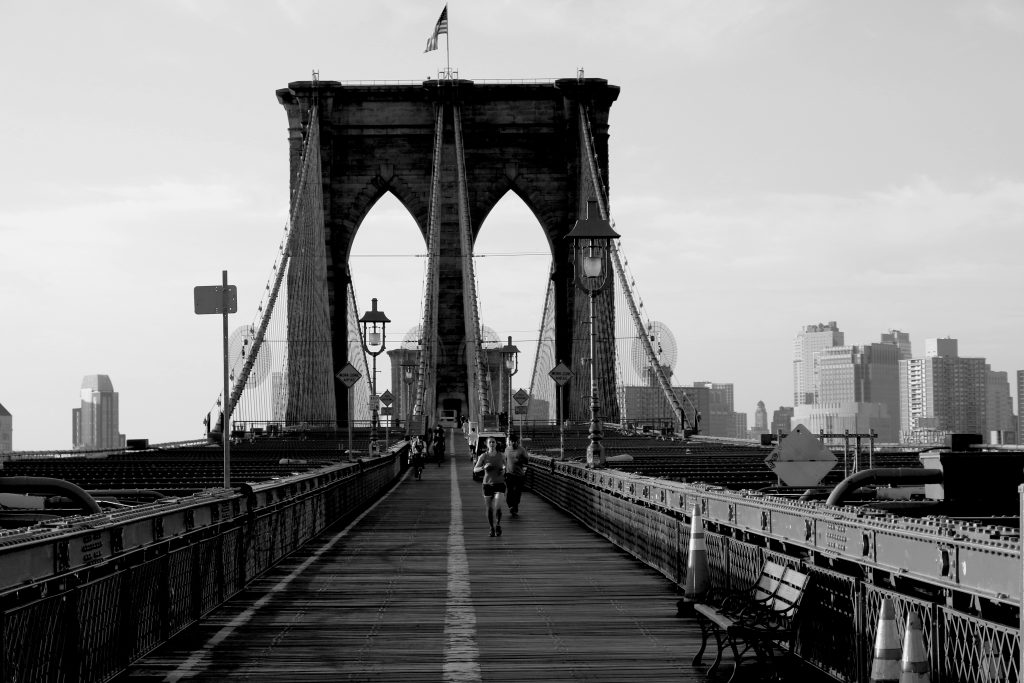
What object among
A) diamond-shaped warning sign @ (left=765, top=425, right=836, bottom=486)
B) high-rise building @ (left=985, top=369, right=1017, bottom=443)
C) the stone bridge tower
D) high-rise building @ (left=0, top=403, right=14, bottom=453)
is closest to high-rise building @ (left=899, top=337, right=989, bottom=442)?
high-rise building @ (left=985, top=369, right=1017, bottom=443)

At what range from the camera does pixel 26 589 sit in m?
8.47

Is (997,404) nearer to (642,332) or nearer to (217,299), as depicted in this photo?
(642,332)

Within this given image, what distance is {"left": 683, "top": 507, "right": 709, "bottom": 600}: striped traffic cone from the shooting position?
13023 mm

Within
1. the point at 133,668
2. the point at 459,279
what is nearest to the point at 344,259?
the point at 459,279

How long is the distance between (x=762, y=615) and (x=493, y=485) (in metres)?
13.3

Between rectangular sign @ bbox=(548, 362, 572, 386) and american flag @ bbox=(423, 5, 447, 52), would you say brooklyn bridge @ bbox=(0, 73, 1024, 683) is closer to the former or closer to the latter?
rectangular sign @ bbox=(548, 362, 572, 386)

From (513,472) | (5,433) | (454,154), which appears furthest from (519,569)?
(454,154)

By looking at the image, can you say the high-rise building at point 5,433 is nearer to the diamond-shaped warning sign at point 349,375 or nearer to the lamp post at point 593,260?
the diamond-shaped warning sign at point 349,375

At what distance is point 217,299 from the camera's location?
56.7ft

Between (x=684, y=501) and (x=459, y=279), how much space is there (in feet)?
249

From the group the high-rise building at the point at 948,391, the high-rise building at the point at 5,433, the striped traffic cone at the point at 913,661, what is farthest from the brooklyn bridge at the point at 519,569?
the high-rise building at the point at 948,391

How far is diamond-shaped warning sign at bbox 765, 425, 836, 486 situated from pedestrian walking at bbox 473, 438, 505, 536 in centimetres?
932

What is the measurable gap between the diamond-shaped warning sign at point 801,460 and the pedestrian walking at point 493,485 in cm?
932

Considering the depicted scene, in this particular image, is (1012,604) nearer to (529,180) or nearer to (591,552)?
(591,552)
